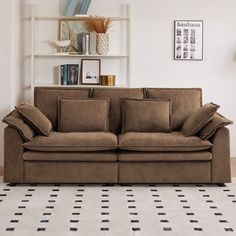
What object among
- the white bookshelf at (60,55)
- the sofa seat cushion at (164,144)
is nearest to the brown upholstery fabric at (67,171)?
the sofa seat cushion at (164,144)

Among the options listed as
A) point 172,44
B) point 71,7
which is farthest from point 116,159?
point 71,7

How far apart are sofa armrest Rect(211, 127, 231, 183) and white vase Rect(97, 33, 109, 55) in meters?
1.72

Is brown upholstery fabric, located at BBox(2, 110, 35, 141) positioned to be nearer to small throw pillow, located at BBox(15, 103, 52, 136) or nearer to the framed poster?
small throw pillow, located at BBox(15, 103, 52, 136)

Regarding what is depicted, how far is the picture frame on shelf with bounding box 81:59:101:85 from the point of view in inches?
252

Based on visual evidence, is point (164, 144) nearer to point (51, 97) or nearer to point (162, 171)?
point (162, 171)

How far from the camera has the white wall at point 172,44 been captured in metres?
6.37

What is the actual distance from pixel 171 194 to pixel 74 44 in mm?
2284

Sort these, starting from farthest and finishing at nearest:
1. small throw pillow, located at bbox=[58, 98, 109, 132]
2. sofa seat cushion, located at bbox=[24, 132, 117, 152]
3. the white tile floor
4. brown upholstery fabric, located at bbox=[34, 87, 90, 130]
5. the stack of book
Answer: the stack of book
brown upholstery fabric, located at bbox=[34, 87, 90, 130]
small throw pillow, located at bbox=[58, 98, 109, 132]
sofa seat cushion, located at bbox=[24, 132, 117, 152]
the white tile floor

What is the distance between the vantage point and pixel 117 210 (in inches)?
175

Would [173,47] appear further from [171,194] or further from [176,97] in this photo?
[171,194]

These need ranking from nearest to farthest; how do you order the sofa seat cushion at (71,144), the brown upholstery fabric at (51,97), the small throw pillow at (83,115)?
the sofa seat cushion at (71,144) < the small throw pillow at (83,115) < the brown upholstery fabric at (51,97)

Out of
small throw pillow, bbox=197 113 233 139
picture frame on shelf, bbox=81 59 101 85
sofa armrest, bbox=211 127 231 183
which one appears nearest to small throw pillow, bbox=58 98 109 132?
picture frame on shelf, bbox=81 59 101 85

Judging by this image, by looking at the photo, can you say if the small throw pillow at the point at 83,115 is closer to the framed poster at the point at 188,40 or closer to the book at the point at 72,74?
the book at the point at 72,74

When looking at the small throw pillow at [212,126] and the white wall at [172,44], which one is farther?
the white wall at [172,44]
